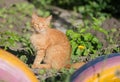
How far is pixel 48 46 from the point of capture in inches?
263

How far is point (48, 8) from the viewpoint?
11.9 meters

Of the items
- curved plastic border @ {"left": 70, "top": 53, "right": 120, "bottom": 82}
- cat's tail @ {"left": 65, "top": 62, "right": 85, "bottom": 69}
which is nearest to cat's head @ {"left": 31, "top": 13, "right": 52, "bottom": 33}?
cat's tail @ {"left": 65, "top": 62, "right": 85, "bottom": 69}

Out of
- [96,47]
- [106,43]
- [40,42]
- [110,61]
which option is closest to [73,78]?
[110,61]

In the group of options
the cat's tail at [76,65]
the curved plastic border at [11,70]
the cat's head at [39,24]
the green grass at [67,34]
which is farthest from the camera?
the green grass at [67,34]

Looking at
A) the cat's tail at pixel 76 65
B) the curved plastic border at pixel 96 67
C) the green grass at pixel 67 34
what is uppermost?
the curved plastic border at pixel 96 67

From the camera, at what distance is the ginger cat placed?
6605 mm

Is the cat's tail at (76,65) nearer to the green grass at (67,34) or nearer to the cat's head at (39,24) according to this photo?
the green grass at (67,34)

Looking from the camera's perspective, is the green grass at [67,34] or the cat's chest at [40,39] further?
the green grass at [67,34]

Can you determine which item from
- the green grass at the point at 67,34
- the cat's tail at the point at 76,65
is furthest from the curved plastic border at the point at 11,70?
the cat's tail at the point at 76,65

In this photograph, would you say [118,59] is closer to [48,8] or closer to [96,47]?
[96,47]

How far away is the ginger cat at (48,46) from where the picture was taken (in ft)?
21.7

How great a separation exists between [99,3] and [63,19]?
1.22 meters

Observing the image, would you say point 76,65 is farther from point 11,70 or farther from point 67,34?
point 67,34

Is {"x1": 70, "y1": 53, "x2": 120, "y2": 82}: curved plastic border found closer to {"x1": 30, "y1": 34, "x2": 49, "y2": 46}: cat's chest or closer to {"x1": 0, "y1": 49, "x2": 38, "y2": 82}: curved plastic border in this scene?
{"x1": 0, "y1": 49, "x2": 38, "y2": 82}: curved plastic border
